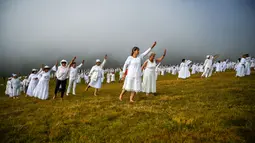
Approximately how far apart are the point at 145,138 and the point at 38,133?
11.9 feet

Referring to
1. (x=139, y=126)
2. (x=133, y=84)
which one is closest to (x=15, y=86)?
(x=133, y=84)

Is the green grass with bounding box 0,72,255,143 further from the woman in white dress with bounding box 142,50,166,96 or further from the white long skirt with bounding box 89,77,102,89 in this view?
the white long skirt with bounding box 89,77,102,89

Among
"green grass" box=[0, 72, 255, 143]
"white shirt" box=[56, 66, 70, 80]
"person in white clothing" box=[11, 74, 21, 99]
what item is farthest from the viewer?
"person in white clothing" box=[11, 74, 21, 99]

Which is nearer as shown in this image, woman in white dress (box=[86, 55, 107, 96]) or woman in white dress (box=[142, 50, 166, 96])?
woman in white dress (box=[142, 50, 166, 96])

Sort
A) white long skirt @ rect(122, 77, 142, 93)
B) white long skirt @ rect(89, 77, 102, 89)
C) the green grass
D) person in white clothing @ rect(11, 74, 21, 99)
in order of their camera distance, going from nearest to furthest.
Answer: the green grass, white long skirt @ rect(122, 77, 142, 93), white long skirt @ rect(89, 77, 102, 89), person in white clothing @ rect(11, 74, 21, 99)

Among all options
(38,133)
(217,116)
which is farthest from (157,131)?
(38,133)

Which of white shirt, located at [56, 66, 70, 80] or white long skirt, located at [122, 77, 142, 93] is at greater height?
white shirt, located at [56, 66, 70, 80]

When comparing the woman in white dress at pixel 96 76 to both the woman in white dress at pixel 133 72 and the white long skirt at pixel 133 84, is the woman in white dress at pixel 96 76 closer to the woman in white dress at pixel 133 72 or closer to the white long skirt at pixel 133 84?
the woman in white dress at pixel 133 72

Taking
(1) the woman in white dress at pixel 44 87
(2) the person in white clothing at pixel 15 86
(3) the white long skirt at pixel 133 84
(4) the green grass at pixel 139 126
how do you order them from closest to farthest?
1. (4) the green grass at pixel 139 126
2. (3) the white long skirt at pixel 133 84
3. (1) the woman in white dress at pixel 44 87
4. (2) the person in white clothing at pixel 15 86

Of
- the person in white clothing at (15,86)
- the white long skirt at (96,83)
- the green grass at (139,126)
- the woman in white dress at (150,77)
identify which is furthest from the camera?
the person in white clothing at (15,86)

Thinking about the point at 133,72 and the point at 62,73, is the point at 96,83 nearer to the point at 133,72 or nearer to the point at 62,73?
the point at 62,73

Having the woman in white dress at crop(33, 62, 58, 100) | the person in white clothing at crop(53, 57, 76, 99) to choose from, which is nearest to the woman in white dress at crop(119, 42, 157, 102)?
the person in white clothing at crop(53, 57, 76, 99)

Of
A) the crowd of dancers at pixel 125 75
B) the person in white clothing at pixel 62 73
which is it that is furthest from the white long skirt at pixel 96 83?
the person in white clothing at pixel 62 73

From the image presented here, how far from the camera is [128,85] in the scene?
33.9 ft
